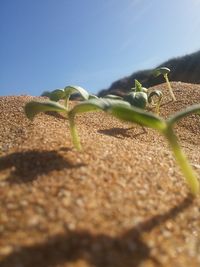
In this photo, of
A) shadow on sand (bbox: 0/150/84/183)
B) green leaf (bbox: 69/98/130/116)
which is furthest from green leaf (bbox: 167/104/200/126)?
shadow on sand (bbox: 0/150/84/183)

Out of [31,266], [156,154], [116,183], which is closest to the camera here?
[31,266]

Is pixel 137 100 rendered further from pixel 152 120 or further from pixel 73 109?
pixel 152 120

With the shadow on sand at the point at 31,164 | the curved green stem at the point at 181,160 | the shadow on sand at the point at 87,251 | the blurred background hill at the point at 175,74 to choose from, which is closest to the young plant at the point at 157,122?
the curved green stem at the point at 181,160

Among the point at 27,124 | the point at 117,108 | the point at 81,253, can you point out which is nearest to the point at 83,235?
the point at 81,253

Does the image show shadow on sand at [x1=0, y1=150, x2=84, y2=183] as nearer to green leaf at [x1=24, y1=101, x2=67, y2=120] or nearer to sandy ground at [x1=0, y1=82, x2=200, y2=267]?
sandy ground at [x1=0, y1=82, x2=200, y2=267]

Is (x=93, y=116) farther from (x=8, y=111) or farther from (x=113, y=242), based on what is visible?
(x=113, y=242)

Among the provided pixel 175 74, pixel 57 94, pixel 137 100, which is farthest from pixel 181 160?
pixel 175 74
